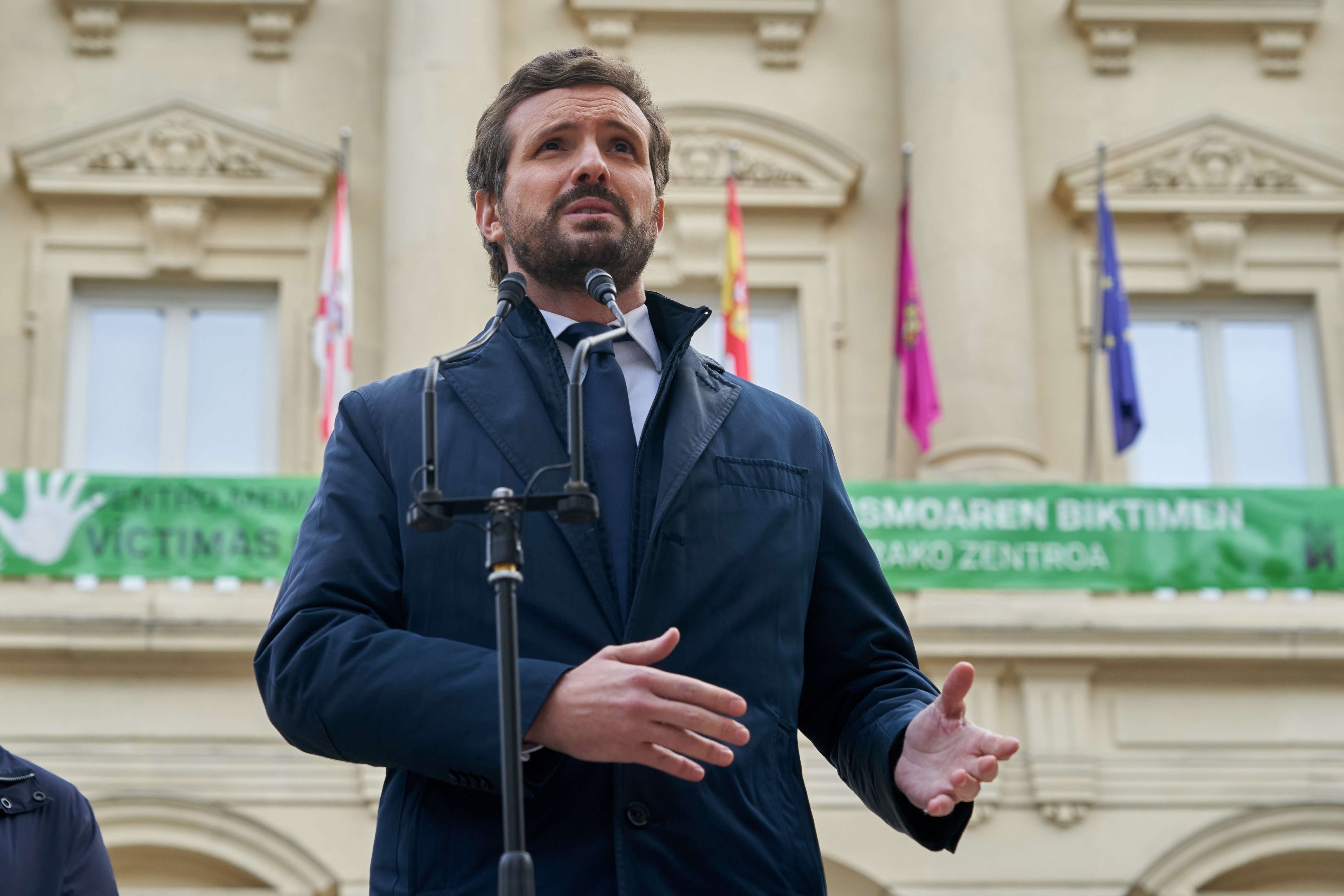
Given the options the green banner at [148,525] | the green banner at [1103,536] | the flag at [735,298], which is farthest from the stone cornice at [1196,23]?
the green banner at [148,525]

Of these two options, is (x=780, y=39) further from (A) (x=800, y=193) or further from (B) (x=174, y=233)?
(B) (x=174, y=233)

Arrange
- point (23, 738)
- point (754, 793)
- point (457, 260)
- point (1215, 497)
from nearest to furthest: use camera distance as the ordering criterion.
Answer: point (754, 793), point (23, 738), point (1215, 497), point (457, 260)

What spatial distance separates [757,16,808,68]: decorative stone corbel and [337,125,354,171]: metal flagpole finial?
3.26 m

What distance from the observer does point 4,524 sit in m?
10.9

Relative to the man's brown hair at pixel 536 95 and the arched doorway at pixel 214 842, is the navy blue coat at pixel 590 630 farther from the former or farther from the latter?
the arched doorway at pixel 214 842

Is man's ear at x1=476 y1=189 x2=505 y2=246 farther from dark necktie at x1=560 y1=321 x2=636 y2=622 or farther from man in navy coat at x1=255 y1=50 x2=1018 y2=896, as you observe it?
dark necktie at x1=560 y1=321 x2=636 y2=622

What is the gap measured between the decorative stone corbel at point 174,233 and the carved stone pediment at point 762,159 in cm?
349

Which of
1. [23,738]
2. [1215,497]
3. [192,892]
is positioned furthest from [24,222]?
[1215,497]

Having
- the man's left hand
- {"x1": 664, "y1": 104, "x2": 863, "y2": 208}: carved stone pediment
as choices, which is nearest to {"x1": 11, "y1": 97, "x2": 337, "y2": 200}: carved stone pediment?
{"x1": 664, "y1": 104, "x2": 863, "y2": 208}: carved stone pediment

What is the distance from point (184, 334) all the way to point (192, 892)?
435 centimetres

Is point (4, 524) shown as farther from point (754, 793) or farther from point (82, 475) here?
point (754, 793)

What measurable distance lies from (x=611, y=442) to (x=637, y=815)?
0.54 meters

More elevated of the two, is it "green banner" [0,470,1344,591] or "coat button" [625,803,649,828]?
"green banner" [0,470,1344,591]

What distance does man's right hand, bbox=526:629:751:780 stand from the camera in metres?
2.03
